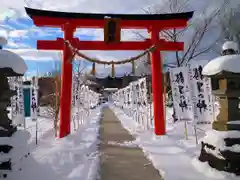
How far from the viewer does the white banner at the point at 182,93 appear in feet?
29.7

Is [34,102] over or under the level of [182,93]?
under

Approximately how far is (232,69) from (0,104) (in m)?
5.24

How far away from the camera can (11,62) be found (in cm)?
524

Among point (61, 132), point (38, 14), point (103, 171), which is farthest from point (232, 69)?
point (38, 14)

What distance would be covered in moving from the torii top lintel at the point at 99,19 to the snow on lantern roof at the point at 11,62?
16.3 ft

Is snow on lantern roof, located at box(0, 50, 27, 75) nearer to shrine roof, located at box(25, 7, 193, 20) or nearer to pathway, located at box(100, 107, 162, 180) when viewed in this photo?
pathway, located at box(100, 107, 162, 180)

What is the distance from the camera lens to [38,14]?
32.1 feet

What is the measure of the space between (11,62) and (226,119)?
5182mm

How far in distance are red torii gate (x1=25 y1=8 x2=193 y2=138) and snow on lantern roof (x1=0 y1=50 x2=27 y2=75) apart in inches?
174

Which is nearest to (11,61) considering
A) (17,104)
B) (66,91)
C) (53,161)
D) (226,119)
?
(53,161)

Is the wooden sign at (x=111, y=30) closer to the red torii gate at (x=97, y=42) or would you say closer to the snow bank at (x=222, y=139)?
the red torii gate at (x=97, y=42)

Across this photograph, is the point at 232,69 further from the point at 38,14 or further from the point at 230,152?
the point at 38,14

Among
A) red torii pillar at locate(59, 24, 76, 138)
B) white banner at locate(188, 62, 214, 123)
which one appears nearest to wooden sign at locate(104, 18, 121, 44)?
red torii pillar at locate(59, 24, 76, 138)

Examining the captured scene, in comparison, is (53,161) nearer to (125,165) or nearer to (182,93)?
(125,165)
